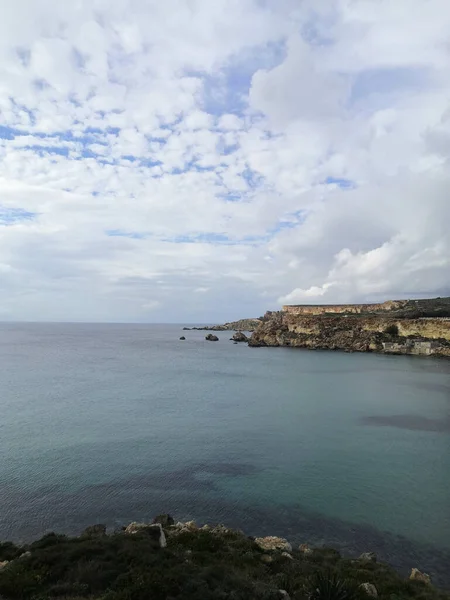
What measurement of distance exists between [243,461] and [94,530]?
950 centimetres

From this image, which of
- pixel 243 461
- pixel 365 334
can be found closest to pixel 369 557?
pixel 243 461

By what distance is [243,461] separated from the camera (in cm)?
2119

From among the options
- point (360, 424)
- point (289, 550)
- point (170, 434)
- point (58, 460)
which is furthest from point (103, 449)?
point (360, 424)

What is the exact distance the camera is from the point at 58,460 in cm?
2098

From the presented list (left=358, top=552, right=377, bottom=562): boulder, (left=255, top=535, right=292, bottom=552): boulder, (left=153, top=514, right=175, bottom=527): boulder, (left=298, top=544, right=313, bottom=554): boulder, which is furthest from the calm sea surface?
(left=255, top=535, right=292, bottom=552): boulder

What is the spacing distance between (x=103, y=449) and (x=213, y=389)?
21.3 meters

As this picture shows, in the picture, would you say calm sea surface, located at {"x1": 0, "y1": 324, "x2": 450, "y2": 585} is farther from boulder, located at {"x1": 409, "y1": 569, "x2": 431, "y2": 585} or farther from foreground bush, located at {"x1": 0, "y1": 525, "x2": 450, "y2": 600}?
foreground bush, located at {"x1": 0, "y1": 525, "x2": 450, "y2": 600}

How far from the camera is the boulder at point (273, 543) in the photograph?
473 inches

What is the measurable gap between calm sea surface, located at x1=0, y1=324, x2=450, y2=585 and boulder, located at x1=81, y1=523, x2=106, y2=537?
0.80m

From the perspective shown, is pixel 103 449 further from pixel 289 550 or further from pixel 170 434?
pixel 289 550

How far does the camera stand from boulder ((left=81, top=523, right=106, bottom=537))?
12.6 m

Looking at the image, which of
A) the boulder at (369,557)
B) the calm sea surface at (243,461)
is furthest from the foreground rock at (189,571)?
the calm sea surface at (243,461)

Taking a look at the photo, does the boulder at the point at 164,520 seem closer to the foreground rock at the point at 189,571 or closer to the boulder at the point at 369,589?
the foreground rock at the point at 189,571

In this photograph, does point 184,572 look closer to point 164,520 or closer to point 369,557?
point 164,520
